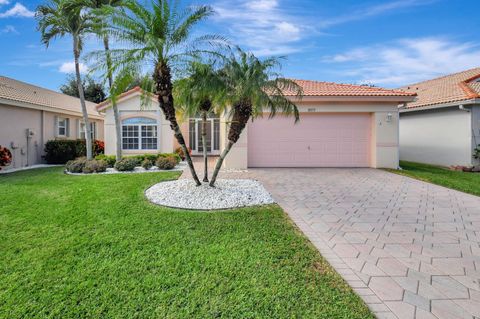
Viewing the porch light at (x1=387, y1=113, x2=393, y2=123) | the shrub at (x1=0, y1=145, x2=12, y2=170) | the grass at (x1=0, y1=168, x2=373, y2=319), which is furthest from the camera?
the porch light at (x1=387, y1=113, x2=393, y2=123)

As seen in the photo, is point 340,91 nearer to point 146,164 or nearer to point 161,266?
point 146,164

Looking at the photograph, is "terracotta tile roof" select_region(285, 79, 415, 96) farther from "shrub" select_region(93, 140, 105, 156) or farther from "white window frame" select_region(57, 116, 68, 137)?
"white window frame" select_region(57, 116, 68, 137)

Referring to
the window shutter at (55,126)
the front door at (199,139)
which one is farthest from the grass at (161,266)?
the front door at (199,139)

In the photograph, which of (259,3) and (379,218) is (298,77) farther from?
(379,218)

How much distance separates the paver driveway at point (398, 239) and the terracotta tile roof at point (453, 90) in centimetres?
903

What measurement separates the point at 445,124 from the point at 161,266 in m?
19.3

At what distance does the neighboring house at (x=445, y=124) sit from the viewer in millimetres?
15750

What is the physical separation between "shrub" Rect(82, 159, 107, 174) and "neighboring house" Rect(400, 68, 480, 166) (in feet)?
54.8

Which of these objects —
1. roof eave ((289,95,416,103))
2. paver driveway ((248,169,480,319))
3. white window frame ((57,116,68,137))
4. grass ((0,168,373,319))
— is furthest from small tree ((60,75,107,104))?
paver driveway ((248,169,480,319))

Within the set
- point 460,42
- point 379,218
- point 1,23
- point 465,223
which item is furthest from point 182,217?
point 460,42

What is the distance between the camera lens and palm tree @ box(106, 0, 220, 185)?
302 inches

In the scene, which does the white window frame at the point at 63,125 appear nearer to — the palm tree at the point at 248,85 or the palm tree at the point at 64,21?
the palm tree at the point at 64,21

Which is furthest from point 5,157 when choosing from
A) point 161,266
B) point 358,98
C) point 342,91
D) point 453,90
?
point 453,90

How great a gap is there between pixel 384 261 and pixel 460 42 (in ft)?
70.6
